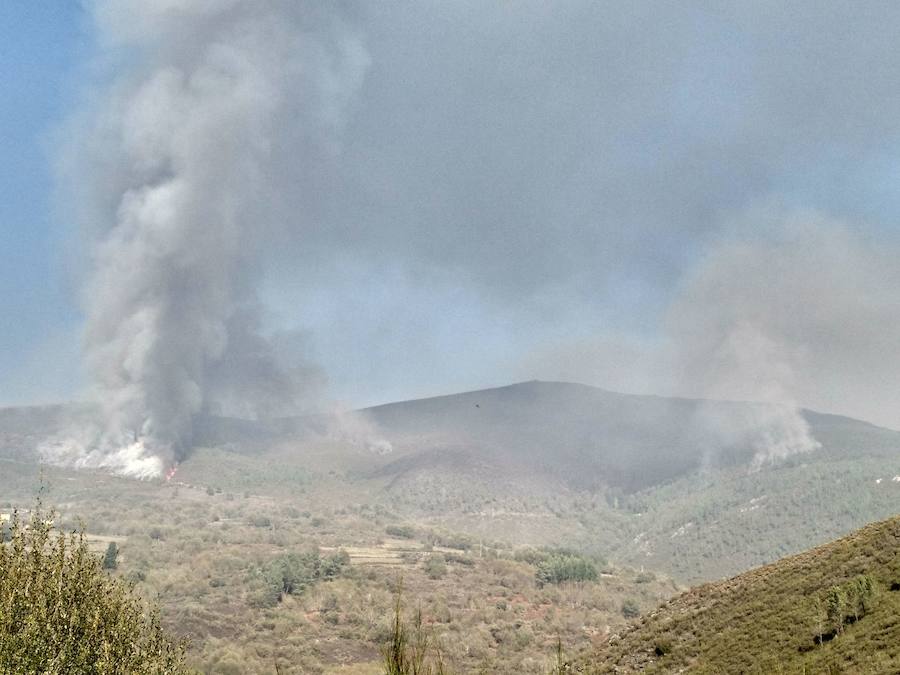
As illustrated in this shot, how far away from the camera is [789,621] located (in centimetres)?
4384

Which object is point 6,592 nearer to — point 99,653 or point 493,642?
point 99,653

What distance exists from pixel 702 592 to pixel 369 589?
111055 millimetres

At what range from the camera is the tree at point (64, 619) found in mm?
23656

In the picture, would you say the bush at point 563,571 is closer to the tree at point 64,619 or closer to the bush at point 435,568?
the bush at point 435,568

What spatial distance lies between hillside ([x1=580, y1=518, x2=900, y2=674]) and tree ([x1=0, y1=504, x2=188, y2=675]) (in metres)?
26.6

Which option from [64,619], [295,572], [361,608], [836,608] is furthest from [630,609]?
[64,619]

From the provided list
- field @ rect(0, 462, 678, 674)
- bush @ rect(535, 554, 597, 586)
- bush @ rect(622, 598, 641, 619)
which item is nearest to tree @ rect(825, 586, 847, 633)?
field @ rect(0, 462, 678, 674)

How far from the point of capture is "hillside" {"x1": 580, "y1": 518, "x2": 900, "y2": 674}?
3525cm

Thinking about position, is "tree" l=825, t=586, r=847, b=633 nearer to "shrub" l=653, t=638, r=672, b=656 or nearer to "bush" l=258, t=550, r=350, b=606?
"shrub" l=653, t=638, r=672, b=656

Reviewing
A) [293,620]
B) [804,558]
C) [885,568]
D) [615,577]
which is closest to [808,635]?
[885,568]

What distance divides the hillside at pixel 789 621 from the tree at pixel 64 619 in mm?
26598

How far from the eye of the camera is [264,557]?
19138cm

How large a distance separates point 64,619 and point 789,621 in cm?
4002

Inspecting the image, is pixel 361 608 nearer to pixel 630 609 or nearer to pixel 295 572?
pixel 295 572
